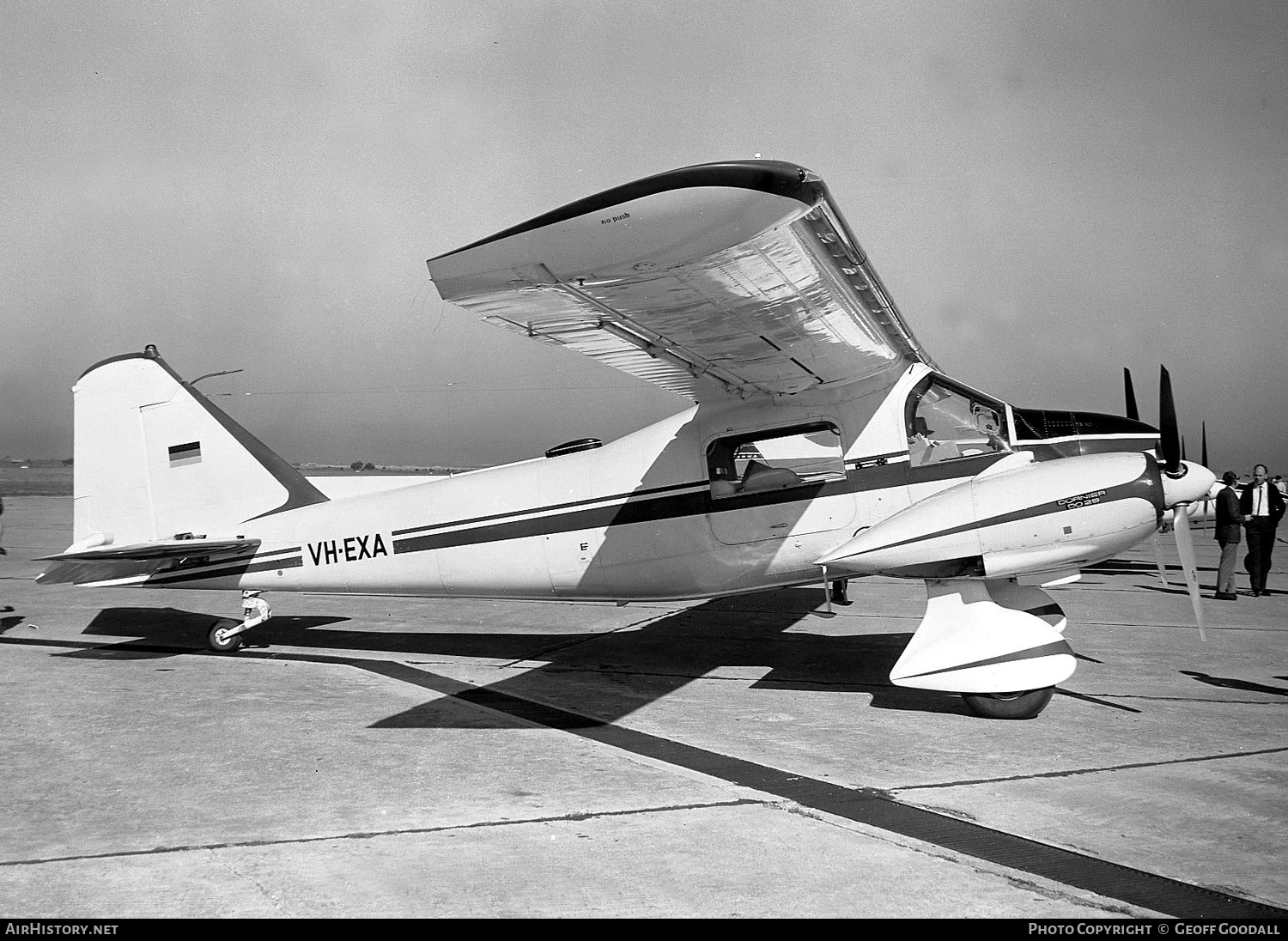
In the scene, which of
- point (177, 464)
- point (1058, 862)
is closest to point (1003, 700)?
point (1058, 862)

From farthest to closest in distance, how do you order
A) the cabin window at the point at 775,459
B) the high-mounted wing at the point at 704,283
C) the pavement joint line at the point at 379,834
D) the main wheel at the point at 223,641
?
1. the main wheel at the point at 223,641
2. the cabin window at the point at 775,459
3. the high-mounted wing at the point at 704,283
4. the pavement joint line at the point at 379,834

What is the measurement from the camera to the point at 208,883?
3695 mm

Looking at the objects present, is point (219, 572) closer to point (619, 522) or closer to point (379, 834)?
point (619, 522)

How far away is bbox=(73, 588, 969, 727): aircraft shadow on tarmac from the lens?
24.5 ft

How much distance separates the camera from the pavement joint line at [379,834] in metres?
3.97

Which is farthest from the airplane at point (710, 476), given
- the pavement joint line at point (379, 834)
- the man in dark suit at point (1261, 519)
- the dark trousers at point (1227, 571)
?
the man in dark suit at point (1261, 519)

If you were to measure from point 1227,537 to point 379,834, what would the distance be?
13.6 meters

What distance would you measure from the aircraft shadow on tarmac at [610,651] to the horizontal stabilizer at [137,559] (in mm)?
757

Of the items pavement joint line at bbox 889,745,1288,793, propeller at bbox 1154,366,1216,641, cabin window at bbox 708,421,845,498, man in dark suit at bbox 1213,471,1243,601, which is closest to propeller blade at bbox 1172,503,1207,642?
propeller at bbox 1154,366,1216,641

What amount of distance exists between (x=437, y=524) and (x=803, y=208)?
17.8 feet

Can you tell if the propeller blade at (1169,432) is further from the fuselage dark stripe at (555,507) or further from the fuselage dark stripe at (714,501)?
the fuselage dark stripe at (555,507)

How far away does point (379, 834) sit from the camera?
14.1 ft

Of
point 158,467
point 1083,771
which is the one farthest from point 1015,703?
point 158,467

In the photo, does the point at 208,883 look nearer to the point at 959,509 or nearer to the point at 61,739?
Result: the point at 61,739
